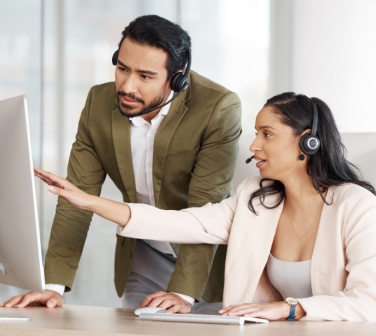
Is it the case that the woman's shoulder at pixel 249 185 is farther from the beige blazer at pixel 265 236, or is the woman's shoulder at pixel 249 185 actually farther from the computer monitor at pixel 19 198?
the computer monitor at pixel 19 198

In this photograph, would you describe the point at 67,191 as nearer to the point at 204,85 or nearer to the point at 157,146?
the point at 157,146

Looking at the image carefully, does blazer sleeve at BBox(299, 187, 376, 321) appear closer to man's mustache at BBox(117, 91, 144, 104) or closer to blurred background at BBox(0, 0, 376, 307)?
man's mustache at BBox(117, 91, 144, 104)

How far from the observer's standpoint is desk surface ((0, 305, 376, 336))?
1275 millimetres

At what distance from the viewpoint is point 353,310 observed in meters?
1.62

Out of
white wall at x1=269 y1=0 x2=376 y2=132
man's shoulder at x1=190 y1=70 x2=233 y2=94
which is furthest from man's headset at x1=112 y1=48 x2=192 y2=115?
white wall at x1=269 y1=0 x2=376 y2=132

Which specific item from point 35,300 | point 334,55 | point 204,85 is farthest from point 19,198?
point 334,55

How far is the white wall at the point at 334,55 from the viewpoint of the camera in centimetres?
354

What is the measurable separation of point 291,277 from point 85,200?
532 mm

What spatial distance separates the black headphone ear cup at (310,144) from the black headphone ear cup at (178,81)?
0.39 m

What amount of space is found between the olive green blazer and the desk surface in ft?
1.84

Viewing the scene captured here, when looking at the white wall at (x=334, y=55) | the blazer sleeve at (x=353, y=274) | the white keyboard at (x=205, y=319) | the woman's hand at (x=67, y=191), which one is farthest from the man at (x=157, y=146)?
the white wall at (x=334, y=55)

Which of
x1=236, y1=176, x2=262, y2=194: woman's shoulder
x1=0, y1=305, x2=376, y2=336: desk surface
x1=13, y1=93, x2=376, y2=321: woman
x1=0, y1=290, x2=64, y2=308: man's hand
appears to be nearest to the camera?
x1=0, y1=305, x2=376, y2=336: desk surface

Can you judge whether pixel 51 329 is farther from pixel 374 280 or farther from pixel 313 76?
pixel 313 76

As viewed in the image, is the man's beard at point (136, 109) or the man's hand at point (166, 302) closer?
the man's hand at point (166, 302)
